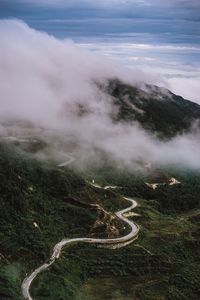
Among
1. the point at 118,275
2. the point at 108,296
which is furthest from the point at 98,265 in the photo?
the point at 108,296

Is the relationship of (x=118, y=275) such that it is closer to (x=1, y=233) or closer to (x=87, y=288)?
(x=87, y=288)

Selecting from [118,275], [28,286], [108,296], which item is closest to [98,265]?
[118,275]

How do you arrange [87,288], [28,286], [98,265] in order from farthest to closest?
[98,265] → [87,288] → [28,286]

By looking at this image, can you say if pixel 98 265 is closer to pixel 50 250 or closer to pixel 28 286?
pixel 50 250

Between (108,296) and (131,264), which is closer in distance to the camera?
(108,296)

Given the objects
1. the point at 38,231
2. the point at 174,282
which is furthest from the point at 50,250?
the point at 174,282

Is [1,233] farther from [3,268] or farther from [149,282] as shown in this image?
[149,282]

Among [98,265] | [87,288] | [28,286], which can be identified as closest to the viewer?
[28,286]
